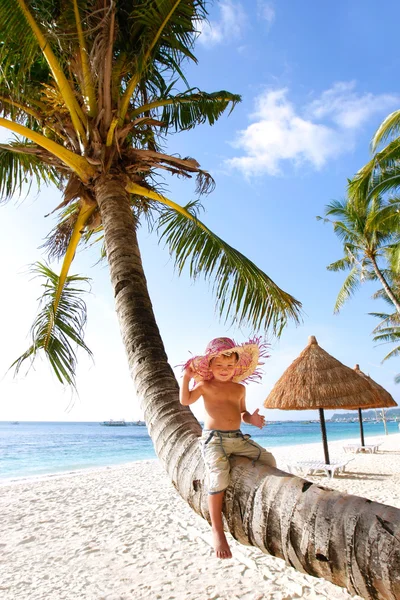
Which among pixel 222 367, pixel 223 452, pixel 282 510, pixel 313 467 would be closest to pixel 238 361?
pixel 222 367

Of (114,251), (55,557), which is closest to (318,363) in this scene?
(55,557)

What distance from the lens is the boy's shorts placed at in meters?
1.79

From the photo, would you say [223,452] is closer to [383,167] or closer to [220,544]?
[220,544]

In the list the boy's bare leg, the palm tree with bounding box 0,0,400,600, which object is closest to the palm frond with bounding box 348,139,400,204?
Answer: the palm tree with bounding box 0,0,400,600

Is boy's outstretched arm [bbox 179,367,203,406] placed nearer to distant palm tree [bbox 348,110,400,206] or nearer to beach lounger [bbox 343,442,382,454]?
distant palm tree [bbox 348,110,400,206]

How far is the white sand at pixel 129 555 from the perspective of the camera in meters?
4.23

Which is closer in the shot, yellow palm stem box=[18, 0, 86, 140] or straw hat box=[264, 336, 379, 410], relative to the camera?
yellow palm stem box=[18, 0, 86, 140]

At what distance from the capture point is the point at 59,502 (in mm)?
9523

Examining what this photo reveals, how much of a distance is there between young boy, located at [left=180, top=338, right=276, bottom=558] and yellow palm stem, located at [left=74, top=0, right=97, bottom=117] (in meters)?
2.91

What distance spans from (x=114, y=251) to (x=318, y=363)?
9.45 metres

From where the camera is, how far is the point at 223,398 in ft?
7.12

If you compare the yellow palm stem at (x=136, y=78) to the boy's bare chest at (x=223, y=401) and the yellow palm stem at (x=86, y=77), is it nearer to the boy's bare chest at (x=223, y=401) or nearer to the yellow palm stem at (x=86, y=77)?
the yellow palm stem at (x=86, y=77)

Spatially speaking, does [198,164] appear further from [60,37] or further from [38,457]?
[38,457]

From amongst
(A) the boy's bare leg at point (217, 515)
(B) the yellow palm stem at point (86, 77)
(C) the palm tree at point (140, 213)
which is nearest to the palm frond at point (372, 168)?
(C) the palm tree at point (140, 213)
